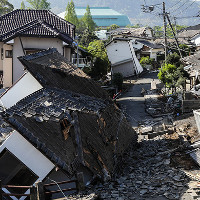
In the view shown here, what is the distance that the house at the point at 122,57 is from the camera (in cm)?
5006

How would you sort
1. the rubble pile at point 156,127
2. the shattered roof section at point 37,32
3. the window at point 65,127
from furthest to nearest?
the shattered roof section at point 37,32 → the rubble pile at point 156,127 → the window at point 65,127

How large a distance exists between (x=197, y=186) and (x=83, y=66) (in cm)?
2658

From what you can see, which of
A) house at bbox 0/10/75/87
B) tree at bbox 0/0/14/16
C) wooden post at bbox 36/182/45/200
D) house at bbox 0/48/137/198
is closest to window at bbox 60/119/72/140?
house at bbox 0/48/137/198

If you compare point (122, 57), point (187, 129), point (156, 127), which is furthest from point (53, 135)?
point (122, 57)

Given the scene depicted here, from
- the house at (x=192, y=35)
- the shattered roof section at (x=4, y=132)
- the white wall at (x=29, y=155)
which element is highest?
the house at (x=192, y=35)

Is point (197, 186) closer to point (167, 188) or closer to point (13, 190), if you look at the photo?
point (167, 188)

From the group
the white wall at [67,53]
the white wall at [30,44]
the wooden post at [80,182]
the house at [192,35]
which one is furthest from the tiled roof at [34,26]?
the house at [192,35]

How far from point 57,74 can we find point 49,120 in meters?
5.51

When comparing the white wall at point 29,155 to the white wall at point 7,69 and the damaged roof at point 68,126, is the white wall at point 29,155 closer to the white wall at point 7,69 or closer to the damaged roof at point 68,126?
the damaged roof at point 68,126

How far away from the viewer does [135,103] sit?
108 ft

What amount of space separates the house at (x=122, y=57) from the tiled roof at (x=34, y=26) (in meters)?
20.8

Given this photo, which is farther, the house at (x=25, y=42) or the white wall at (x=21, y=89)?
the house at (x=25, y=42)

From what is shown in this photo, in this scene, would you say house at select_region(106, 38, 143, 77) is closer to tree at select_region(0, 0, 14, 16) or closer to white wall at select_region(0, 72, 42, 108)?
tree at select_region(0, 0, 14, 16)

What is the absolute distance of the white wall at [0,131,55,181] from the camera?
11.1m
